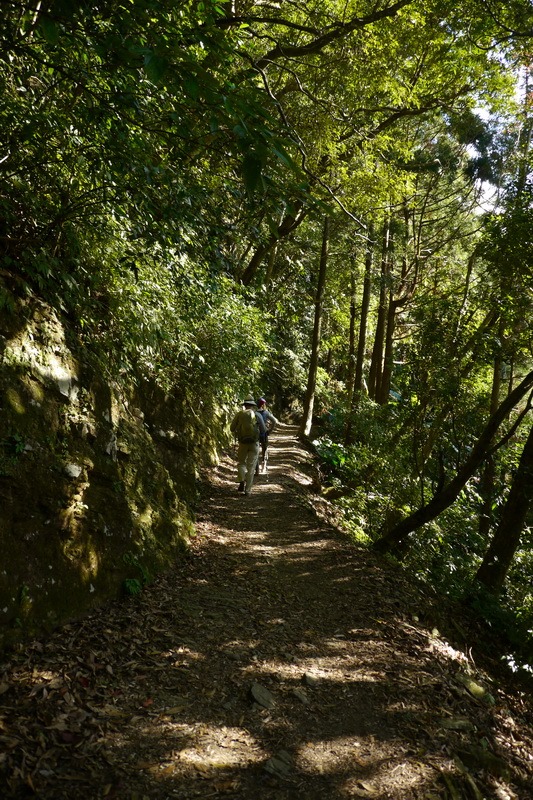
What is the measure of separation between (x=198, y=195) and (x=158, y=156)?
34.6 inches

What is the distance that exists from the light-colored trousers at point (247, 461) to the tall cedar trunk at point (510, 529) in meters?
4.63

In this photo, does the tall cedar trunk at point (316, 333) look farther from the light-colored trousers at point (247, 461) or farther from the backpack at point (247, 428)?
the light-colored trousers at point (247, 461)

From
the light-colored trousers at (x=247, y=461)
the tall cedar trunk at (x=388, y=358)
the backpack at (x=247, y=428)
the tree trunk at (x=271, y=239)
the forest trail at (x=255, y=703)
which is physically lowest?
the forest trail at (x=255, y=703)

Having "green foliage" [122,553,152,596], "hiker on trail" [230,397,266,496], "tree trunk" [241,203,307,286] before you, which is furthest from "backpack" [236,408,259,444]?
"tree trunk" [241,203,307,286]

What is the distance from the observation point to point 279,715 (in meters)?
3.77

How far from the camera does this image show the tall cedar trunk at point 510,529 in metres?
8.12

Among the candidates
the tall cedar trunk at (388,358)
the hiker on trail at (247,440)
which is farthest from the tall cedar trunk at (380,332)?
the hiker on trail at (247,440)

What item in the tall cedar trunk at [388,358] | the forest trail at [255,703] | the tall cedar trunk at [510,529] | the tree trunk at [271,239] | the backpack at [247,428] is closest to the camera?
the forest trail at [255,703]

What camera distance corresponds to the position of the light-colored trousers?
970cm

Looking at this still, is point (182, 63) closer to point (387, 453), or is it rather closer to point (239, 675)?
point (239, 675)

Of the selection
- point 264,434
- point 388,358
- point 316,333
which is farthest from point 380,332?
point 264,434

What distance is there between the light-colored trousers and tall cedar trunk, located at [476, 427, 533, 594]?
4.63 meters

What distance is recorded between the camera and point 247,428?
379 inches

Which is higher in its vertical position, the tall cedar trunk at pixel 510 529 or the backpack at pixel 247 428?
the backpack at pixel 247 428
